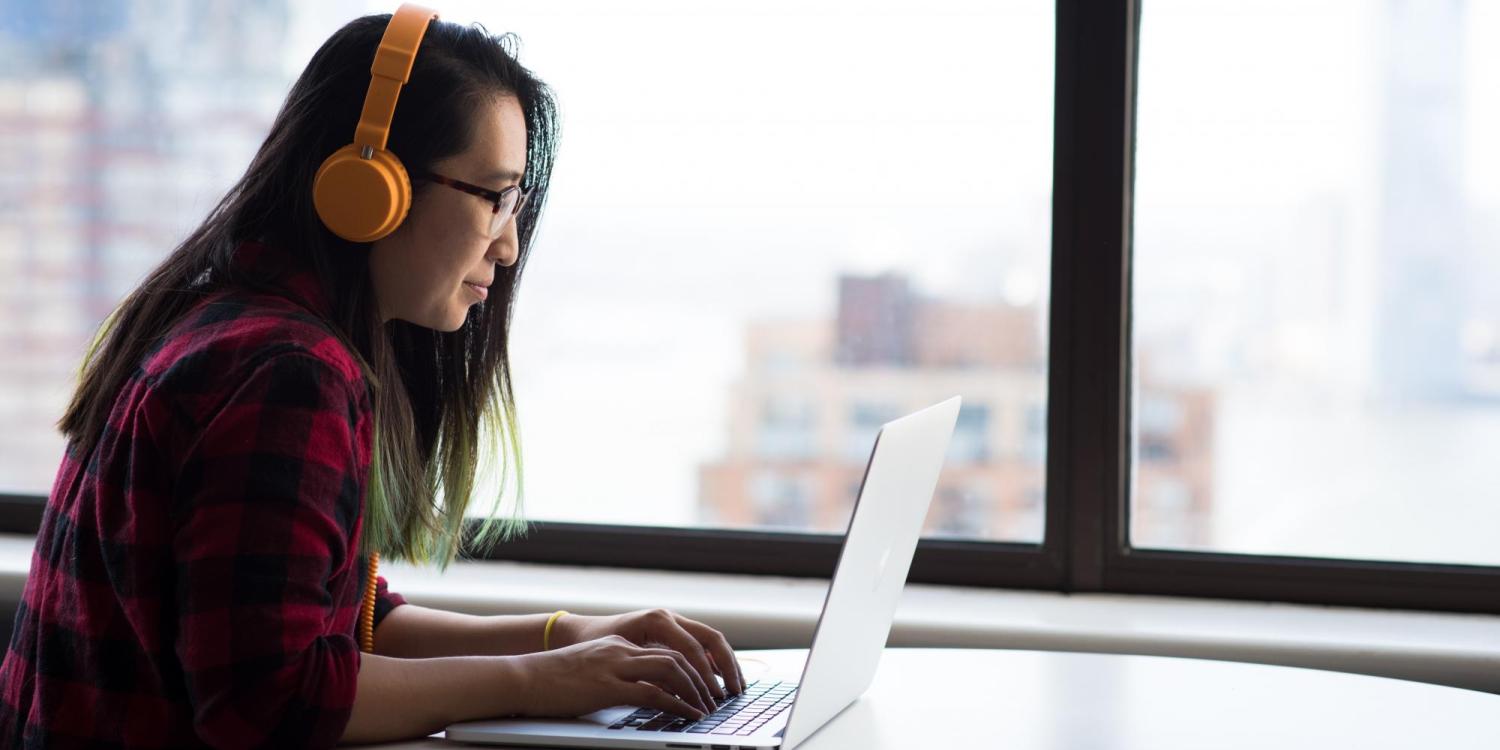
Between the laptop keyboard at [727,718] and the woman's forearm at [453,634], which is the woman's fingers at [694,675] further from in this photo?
the woman's forearm at [453,634]

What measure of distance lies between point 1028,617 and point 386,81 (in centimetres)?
109

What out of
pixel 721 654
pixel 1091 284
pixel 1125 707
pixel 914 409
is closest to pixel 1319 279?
pixel 1091 284

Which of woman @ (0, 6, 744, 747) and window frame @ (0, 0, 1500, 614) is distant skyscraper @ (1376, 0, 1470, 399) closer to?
window frame @ (0, 0, 1500, 614)

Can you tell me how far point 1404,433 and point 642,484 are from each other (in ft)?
3.49

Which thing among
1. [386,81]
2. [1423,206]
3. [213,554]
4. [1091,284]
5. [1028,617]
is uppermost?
[386,81]

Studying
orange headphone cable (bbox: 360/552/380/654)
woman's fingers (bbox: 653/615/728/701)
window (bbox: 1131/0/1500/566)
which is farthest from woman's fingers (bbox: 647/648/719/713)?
window (bbox: 1131/0/1500/566)

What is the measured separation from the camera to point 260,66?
222 centimetres

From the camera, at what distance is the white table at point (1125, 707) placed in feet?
3.55

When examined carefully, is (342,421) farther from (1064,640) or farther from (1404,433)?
(1404,433)

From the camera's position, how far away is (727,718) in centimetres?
107

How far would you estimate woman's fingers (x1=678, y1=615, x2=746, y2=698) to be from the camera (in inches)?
45.9

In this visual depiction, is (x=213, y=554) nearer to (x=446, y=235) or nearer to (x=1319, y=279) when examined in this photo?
(x=446, y=235)

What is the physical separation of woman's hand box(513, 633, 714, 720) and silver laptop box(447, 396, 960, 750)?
13 mm

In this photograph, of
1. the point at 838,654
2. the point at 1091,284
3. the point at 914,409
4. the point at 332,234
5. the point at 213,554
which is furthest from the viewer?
the point at 914,409
